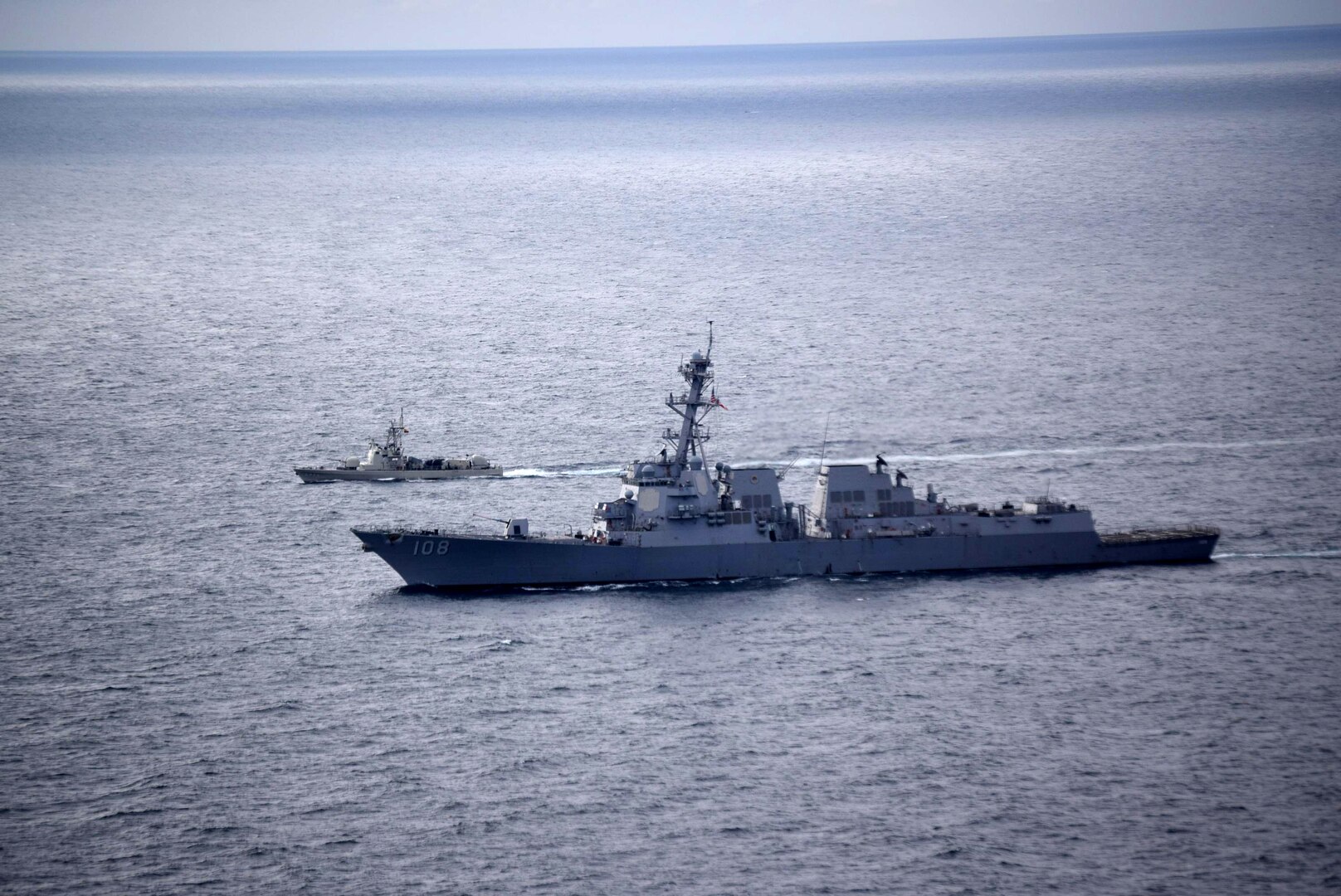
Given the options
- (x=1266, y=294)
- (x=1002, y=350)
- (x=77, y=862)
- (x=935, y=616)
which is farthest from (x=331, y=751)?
(x=1266, y=294)

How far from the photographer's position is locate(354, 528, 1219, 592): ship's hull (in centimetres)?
6569

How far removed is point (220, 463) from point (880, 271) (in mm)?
67778

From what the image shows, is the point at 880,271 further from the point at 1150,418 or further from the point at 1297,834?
the point at 1297,834

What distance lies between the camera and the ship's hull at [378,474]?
81.3m

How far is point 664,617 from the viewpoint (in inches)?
2458

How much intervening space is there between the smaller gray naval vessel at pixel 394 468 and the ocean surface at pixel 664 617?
1.08m

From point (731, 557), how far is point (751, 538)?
120 cm

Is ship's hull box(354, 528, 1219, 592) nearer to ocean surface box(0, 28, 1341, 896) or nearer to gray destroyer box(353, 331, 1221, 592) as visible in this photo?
gray destroyer box(353, 331, 1221, 592)

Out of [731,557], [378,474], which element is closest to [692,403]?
[731,557]

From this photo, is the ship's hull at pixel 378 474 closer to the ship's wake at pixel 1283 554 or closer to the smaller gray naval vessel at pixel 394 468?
the smaller gray naval vessel at pixel 394 468

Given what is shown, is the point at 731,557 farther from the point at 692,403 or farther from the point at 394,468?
the point at 394,468

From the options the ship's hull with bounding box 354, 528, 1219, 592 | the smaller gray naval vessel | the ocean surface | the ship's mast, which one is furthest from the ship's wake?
the smaller gray naval vessel

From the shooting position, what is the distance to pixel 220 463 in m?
83.8

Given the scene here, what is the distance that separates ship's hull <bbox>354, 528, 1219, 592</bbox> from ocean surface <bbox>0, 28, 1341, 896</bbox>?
129 centimetres
